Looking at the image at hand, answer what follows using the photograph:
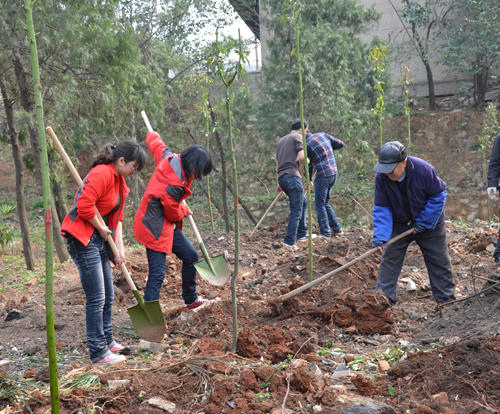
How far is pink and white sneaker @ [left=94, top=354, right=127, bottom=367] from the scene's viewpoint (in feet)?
11.0

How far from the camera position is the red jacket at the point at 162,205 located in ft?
13.3

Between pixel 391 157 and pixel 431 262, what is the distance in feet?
3.64

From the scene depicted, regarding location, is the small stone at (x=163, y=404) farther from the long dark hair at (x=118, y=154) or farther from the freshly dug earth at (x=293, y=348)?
the long dark hair at (x=118, y=154)

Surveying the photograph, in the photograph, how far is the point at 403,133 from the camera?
50.6ft

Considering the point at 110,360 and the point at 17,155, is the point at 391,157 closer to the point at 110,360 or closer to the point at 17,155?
the point at 110,360

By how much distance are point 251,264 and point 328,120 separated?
6115 millimetres

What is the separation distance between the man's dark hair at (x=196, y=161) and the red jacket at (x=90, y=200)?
0.72 m

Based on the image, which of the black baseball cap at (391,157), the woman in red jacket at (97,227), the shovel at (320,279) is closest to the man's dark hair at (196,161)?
the woman in red jacket at (97,227)

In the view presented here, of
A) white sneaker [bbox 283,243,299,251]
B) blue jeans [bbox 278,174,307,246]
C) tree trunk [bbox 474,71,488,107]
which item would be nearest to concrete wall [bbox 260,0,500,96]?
tree trunk [bbox 474,71,488,107]

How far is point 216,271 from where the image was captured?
479 centimetres

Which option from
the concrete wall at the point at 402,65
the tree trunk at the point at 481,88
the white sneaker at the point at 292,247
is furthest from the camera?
the concrete wall at the point at 402,65

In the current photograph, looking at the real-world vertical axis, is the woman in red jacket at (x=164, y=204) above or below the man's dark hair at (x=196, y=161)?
below

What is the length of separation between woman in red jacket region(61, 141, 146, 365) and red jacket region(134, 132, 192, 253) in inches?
20.3

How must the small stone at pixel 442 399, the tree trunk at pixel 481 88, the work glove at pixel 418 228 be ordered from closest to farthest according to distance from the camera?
the small stone at pixel 442 399 < the work glove at pixel 418 228 < the tree trunk at pixel 481 88
